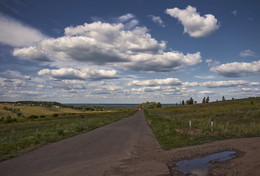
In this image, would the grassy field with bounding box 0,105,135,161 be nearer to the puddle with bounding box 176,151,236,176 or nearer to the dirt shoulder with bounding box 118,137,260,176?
the dirt shoulder with bounding box 118,137,260,176

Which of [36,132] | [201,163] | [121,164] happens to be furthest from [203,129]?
[36,132]

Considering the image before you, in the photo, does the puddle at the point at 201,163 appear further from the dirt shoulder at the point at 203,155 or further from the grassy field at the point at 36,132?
the grassy field at the point at 36,132

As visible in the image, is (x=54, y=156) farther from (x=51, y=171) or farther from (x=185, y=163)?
(x=185, y=163)

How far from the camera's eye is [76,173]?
8.07 m

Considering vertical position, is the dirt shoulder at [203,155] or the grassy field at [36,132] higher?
the dirt shoulder at [203,155]

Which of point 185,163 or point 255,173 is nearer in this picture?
point 255,173

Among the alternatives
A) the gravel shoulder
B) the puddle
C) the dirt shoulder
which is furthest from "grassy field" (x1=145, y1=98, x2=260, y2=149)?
the puddle

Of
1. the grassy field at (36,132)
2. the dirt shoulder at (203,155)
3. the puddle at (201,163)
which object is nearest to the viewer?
the dirt shoulder at (203,155)

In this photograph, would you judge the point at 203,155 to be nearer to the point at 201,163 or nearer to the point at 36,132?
the point at 201,163

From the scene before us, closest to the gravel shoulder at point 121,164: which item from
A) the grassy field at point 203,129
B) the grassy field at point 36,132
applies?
the grassy field at point 36,132

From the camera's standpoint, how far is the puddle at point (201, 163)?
7827mm

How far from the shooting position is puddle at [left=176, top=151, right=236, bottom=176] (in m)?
7.83

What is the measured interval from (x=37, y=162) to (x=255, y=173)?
8.52 m

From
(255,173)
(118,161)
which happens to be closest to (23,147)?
(118,161)
